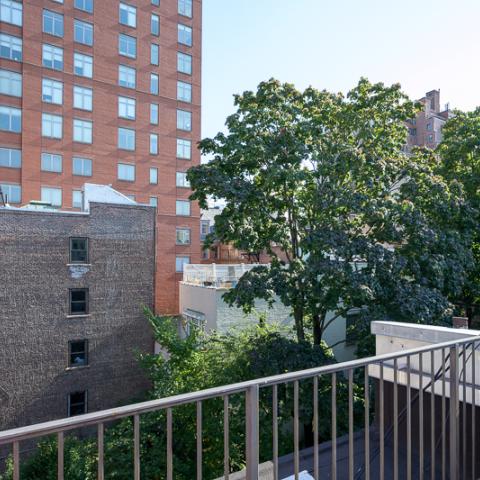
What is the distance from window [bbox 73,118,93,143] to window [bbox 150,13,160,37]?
27.0ft

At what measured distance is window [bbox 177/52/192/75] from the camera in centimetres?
3025

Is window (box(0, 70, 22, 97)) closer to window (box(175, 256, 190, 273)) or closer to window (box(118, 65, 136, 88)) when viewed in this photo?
window (box(118, 65, 136, 88))

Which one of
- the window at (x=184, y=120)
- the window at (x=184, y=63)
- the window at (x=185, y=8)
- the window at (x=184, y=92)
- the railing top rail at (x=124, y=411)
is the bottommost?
the railing top rail at (x=124, y=411)

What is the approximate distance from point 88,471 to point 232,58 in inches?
586

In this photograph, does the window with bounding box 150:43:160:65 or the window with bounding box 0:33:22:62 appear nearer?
the window with bounding box 0:33:22:62

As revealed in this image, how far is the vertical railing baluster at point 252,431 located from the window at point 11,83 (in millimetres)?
27527

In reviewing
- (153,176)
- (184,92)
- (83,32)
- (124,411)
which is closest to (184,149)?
(153,176)

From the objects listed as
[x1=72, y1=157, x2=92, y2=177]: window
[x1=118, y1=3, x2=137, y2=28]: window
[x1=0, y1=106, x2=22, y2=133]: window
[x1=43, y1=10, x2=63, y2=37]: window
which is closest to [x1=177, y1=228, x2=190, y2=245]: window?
[x1=72, y1=157, x2=92, y2=177]: window

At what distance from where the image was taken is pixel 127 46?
2825 cm

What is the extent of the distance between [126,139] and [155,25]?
28.0 feet

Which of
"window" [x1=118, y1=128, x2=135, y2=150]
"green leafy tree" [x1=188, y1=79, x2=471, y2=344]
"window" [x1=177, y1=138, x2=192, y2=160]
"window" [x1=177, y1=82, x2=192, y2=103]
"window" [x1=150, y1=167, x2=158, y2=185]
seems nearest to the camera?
"green leafy tree" [x1=188, y1=79, x2=471, y2=344]

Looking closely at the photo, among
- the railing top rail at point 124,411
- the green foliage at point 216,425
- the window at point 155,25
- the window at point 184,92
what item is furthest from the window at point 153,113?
the railing top rail at point 124,411

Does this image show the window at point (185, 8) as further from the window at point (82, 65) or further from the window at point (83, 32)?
the window at point (82, 65)

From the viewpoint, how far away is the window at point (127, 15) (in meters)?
28.0
